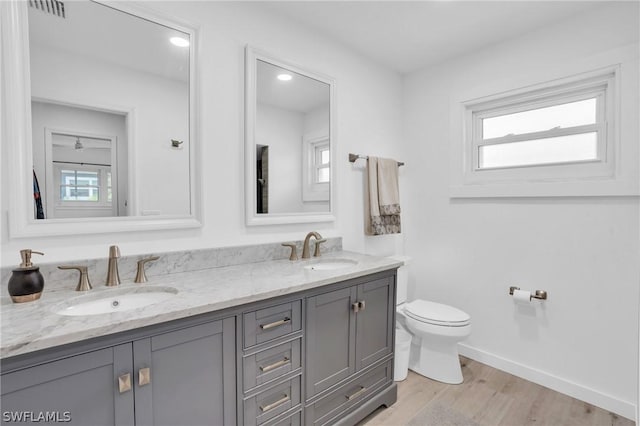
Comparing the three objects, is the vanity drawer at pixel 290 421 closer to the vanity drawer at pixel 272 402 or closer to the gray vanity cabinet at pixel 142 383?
the vanity drawer at pixel 272 402

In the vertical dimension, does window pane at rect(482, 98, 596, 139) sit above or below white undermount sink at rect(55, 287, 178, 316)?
above

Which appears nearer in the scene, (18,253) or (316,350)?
(18,253)

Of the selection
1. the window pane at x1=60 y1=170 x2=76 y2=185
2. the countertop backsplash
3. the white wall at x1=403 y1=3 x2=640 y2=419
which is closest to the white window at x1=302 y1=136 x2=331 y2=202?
the countertop backsplash

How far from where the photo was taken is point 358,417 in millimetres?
1736

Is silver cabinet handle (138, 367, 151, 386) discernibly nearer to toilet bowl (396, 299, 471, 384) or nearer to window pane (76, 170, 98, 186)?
window pane (76, 170, 98, 186)

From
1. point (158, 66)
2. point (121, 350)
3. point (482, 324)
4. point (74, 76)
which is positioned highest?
point (158, 66)

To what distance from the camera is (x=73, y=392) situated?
0.91 meters

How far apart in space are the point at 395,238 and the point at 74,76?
2488 mm

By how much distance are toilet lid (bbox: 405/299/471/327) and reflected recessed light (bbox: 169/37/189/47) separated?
2239 millimetres

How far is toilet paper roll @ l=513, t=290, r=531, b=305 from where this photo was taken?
2168 millimetres

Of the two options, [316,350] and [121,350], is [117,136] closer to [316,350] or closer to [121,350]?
[121,350]

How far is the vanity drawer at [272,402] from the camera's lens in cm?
129

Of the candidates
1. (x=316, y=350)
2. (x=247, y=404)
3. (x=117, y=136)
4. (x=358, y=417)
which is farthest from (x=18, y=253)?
(x=358, y=417)

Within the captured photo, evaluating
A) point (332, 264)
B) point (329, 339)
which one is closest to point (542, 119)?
point (332, 264)
